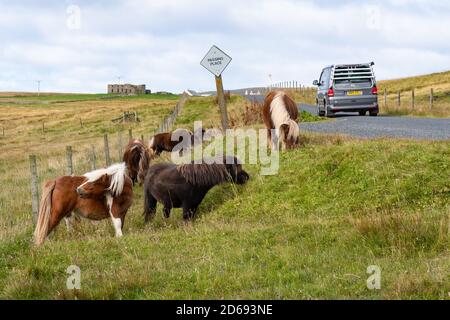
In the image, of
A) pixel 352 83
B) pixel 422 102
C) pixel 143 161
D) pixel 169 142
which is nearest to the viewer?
pixel 143 161

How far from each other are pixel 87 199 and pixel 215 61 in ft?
26.8

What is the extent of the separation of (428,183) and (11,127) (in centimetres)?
6432

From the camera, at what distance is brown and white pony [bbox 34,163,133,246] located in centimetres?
1037

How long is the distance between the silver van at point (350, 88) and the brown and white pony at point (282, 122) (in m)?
12.5

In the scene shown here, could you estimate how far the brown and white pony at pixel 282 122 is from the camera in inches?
556

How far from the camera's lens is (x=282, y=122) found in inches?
555

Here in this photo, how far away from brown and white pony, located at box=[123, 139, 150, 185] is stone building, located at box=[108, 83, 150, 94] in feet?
460

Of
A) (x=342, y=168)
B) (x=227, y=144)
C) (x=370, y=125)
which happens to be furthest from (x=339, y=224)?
(x=370, y=125)

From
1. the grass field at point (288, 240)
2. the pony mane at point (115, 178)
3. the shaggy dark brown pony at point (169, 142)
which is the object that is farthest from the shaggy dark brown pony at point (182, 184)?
the shaggy dark brown pony at point (169, 142)

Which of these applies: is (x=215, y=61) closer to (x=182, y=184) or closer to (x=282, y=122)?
(x=282, y=122)

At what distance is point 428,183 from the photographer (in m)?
10.9

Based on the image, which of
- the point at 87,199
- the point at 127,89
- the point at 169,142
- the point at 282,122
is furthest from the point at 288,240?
the point at 127,89

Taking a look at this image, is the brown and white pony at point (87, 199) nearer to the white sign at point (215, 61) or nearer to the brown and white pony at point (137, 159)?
the brown and white pony at point (137, 159)

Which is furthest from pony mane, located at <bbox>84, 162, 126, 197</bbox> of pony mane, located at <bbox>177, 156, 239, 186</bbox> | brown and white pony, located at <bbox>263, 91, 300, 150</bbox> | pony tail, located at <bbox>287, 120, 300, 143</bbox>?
pony tail, located at <bbox>287, 120, 300, 143</bbox>
